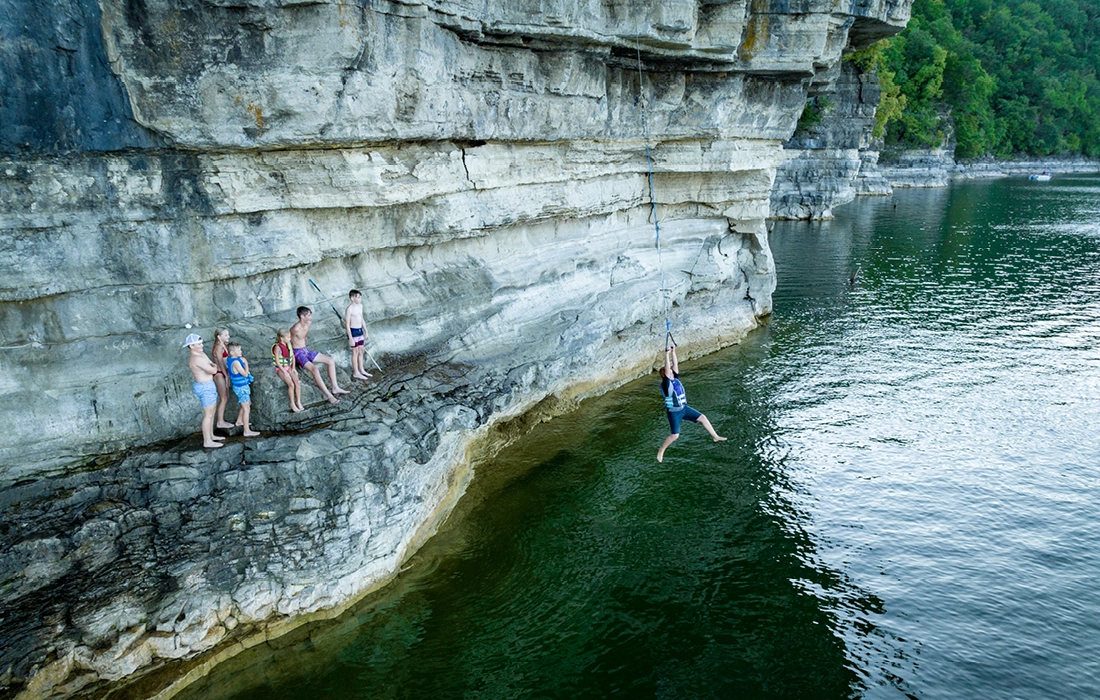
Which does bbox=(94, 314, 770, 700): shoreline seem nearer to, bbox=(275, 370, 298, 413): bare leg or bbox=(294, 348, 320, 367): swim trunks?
bbox=(275, 370, 298, 413): bare leg

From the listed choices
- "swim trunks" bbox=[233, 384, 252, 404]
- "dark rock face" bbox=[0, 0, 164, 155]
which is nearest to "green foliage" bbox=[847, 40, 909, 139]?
"swim trunks" bbox=[233, 384, 252, 404]

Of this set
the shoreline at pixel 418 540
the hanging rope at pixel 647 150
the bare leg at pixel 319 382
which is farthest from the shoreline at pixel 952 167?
the bare leg at pixel 319 382

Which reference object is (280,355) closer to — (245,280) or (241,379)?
(241,379)

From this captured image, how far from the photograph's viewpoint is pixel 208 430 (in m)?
8.28

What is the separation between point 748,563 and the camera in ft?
31.1

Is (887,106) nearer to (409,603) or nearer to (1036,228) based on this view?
(1036,228)

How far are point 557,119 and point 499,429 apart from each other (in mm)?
6097

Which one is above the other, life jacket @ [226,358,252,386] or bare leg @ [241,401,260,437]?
life jacket @ [226,358,252,386]

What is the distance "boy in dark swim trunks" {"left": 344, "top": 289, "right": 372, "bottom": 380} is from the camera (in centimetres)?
980

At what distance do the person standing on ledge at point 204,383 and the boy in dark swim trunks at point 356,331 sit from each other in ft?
6.73

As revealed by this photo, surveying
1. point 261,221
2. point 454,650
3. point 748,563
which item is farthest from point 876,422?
point 261,221

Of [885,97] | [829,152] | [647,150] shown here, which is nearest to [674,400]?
[647,150]

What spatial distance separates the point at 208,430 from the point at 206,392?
488 millimetres

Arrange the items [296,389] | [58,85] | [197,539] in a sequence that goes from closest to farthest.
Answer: [58,85] < [197,539] < [296,389]
